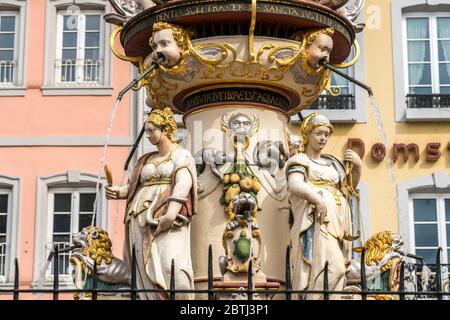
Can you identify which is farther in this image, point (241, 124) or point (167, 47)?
point (241, 124)

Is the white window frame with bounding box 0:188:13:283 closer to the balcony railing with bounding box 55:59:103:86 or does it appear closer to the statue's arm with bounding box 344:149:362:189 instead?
the balcony railing with bounding box 55:59:103:86

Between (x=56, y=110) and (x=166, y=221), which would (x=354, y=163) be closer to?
(x=166, y=221)

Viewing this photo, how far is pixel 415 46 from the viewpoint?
20359 millimetres

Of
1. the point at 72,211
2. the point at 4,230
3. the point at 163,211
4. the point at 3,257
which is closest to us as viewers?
the point at 163,211

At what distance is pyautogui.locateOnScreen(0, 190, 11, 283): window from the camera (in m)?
19.5

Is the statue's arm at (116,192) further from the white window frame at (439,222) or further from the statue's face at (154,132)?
the white window frame at (439,222)

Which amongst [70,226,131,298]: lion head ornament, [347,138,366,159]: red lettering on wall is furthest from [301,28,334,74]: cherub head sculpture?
[347,138,366,159]: red lettering on wall

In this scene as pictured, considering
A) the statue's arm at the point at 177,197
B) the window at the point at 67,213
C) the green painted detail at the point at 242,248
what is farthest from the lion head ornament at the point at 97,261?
the window at the point at 67,213

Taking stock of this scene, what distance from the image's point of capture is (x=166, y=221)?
25.6ft

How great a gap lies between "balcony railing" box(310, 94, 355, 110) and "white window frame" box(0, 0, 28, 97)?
5412 mm

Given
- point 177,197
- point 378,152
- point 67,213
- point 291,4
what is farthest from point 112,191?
point 378,152

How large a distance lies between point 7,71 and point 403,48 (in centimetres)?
731

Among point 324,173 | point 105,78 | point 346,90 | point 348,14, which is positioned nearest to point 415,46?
point 346,90
